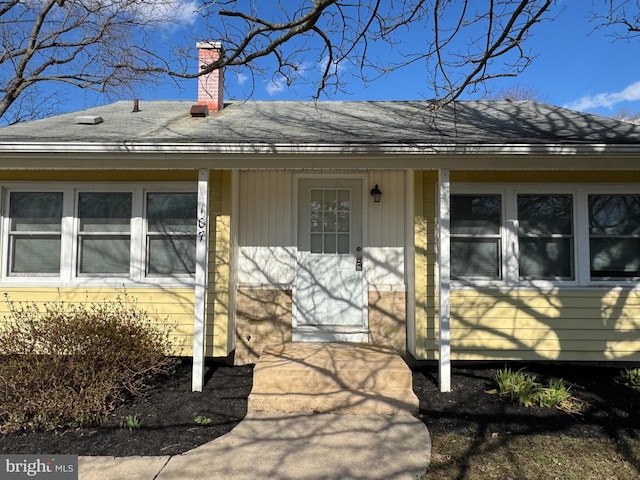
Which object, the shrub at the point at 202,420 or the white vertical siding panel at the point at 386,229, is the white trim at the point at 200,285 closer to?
the shrub at the point at 202,420

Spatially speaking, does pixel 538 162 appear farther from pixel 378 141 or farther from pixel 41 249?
pixel 41 249

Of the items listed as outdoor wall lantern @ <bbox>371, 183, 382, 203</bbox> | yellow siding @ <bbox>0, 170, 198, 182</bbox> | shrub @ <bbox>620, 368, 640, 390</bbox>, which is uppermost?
yellow siding @ <bbox>0, 170, 198, 182</bbox>

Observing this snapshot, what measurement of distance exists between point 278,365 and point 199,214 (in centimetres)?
199

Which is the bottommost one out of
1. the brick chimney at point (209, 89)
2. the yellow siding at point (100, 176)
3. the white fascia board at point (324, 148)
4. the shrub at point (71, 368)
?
the shrub at point (71, 368)

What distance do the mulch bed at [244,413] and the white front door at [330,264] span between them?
1.15m

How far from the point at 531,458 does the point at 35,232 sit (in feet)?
20.7

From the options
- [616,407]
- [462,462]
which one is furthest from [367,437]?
[616,407]

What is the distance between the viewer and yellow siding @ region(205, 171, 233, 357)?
5195 mm

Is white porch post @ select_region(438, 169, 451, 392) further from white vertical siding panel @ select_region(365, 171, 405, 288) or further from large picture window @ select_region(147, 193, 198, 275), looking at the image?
large picture window @ select_region(147, 193, 198, 275)

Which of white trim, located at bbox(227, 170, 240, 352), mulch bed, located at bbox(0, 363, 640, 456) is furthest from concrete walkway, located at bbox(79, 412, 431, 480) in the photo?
white trim, located at bbox(227, 170, 240, 352)

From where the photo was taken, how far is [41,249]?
5.45 meters

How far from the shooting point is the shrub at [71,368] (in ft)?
11.8

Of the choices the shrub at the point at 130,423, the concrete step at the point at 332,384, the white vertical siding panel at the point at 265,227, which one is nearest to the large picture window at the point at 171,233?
the white vertical siding panel at the point at 265,227

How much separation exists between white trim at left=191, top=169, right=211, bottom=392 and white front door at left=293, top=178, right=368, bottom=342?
1.44 meters
